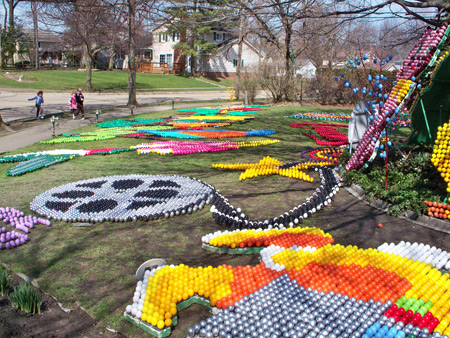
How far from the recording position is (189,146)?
48.4 feet

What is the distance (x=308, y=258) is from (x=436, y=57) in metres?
6.40

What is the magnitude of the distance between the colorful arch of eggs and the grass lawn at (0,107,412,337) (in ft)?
5.80

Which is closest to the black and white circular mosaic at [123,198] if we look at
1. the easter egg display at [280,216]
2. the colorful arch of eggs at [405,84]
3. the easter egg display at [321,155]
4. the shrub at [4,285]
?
the easter egg display at [280,216]

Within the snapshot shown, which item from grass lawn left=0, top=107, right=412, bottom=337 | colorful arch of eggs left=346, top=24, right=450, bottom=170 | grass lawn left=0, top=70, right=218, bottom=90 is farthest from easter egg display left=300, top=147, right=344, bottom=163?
grass lawn left=0, top=70, right=218, bottom=90

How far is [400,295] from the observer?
5.20 meters

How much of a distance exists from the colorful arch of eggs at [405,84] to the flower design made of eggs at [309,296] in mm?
4328

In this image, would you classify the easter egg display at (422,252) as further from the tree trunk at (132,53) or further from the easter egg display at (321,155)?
the tree trunk at (132,53)

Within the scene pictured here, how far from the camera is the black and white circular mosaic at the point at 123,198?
8.12 m

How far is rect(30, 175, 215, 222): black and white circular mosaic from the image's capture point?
812cm

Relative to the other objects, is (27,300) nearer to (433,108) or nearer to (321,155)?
(433,108)

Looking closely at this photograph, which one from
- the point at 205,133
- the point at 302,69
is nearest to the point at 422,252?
the point at 205,133

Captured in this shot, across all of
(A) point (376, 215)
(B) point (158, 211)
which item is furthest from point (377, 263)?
(B) point (158, 211)

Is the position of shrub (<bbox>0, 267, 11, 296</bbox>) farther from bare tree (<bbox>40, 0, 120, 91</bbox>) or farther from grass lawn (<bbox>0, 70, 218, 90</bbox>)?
grass lawn (<bbox>0, 70, 218, 90</bbox>)

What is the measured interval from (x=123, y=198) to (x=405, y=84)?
7.23 metres
